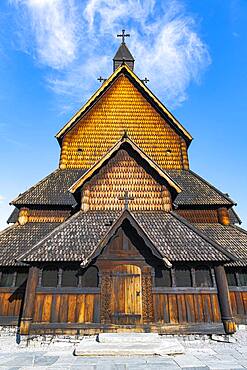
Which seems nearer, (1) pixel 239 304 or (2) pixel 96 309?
(2) pixel 96 309

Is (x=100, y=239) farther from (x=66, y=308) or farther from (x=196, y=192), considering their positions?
(x=196, y=192)

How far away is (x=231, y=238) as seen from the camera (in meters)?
11.2

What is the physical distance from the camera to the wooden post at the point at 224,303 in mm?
8125

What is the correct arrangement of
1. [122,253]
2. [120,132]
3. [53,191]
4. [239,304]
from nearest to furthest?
1. [122,253]
2. [239,304]
3. [53,191]
4. [120,132]

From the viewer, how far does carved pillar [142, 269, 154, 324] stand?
322 inches

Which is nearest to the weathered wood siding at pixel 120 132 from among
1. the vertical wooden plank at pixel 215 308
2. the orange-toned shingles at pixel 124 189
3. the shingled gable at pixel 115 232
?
the orange-toned shingles at pixel 124 189

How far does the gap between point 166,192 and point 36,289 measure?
6.35 metres

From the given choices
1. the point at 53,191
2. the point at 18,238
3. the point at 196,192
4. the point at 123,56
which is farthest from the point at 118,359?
the point at 123,56

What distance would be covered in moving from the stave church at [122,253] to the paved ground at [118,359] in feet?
2.06

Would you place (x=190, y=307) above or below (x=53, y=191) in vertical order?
below

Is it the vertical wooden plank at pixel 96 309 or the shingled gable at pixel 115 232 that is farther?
the vertical wooden plank at pixel 96 309

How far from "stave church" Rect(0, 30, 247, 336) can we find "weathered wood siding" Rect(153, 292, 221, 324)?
31 mm

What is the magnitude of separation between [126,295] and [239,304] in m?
5.02

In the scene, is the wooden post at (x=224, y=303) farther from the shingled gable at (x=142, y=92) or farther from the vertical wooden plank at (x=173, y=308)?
the shingled gable at (x=142, y=92)
